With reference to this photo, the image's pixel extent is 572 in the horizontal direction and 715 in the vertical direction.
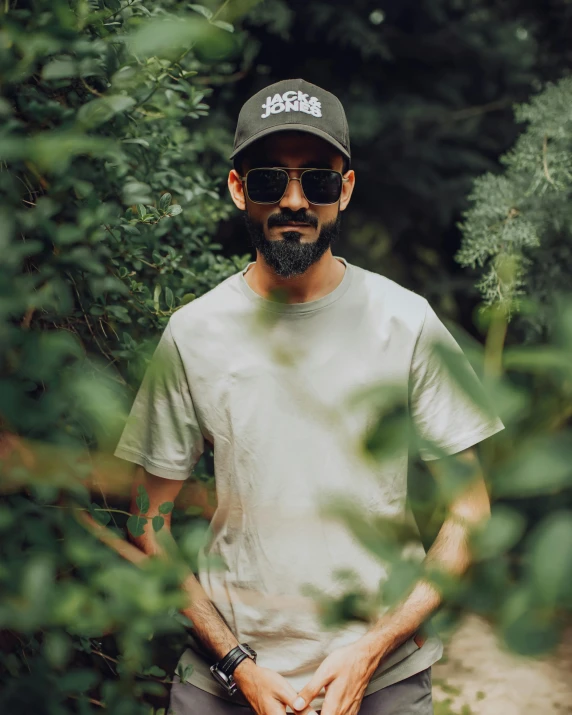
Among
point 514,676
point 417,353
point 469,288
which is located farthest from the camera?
point 469,288

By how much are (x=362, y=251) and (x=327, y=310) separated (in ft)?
8.69

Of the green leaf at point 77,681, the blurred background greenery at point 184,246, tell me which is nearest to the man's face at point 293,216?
the blurred background greenery at point 184,246

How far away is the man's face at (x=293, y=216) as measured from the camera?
2.04 meters

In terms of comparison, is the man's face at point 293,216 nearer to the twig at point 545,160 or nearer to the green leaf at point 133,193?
the green leaf at point 133,193

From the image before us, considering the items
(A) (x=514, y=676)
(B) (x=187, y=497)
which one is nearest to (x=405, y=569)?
(B) (x=187, y=497)

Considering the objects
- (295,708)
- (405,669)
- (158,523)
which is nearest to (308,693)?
(295,708)

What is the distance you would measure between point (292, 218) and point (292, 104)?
0.32 m

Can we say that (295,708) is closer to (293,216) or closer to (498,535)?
(293,216)

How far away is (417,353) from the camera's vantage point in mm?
1948

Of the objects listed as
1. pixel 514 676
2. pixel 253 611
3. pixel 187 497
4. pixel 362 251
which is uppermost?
pixel 187 497

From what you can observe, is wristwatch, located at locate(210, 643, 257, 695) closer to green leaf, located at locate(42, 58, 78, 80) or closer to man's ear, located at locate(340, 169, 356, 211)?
man's ear, located at locate(340, 169, 356, 211)

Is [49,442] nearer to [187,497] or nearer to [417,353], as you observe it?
[187,497]

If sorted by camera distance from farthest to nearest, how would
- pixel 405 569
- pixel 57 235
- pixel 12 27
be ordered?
pixel 57 235
pixel 12 27
pixel 405 569

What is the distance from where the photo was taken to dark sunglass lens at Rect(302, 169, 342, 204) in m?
2.02
